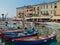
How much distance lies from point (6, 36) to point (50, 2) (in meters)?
33.8

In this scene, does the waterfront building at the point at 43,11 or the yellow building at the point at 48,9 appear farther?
the waterfront building at the point at 43,11

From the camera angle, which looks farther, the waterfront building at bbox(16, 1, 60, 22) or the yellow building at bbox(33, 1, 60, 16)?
the waterfront building at bbox(16, 1, 60, 22)

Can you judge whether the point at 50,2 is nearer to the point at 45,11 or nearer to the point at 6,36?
the point at 45,11

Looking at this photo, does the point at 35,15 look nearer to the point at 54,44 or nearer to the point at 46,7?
the point at 46,7

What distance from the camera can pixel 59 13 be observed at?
154ft

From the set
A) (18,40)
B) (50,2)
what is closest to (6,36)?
(18,40)

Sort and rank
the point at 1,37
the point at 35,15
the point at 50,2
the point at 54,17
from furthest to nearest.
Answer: the point at 35,15
the point at 50,2
the point at 54,17
the point at 1,37

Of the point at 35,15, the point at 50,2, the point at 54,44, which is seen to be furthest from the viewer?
the point at 35,15

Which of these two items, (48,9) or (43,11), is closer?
(48,9)

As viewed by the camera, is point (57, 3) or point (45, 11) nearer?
point (57, 3)

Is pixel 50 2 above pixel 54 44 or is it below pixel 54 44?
above

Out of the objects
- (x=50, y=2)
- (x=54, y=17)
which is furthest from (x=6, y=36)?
(x=50, y=2)

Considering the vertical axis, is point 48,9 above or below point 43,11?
above

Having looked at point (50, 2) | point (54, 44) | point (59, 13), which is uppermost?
point (50, 2)
